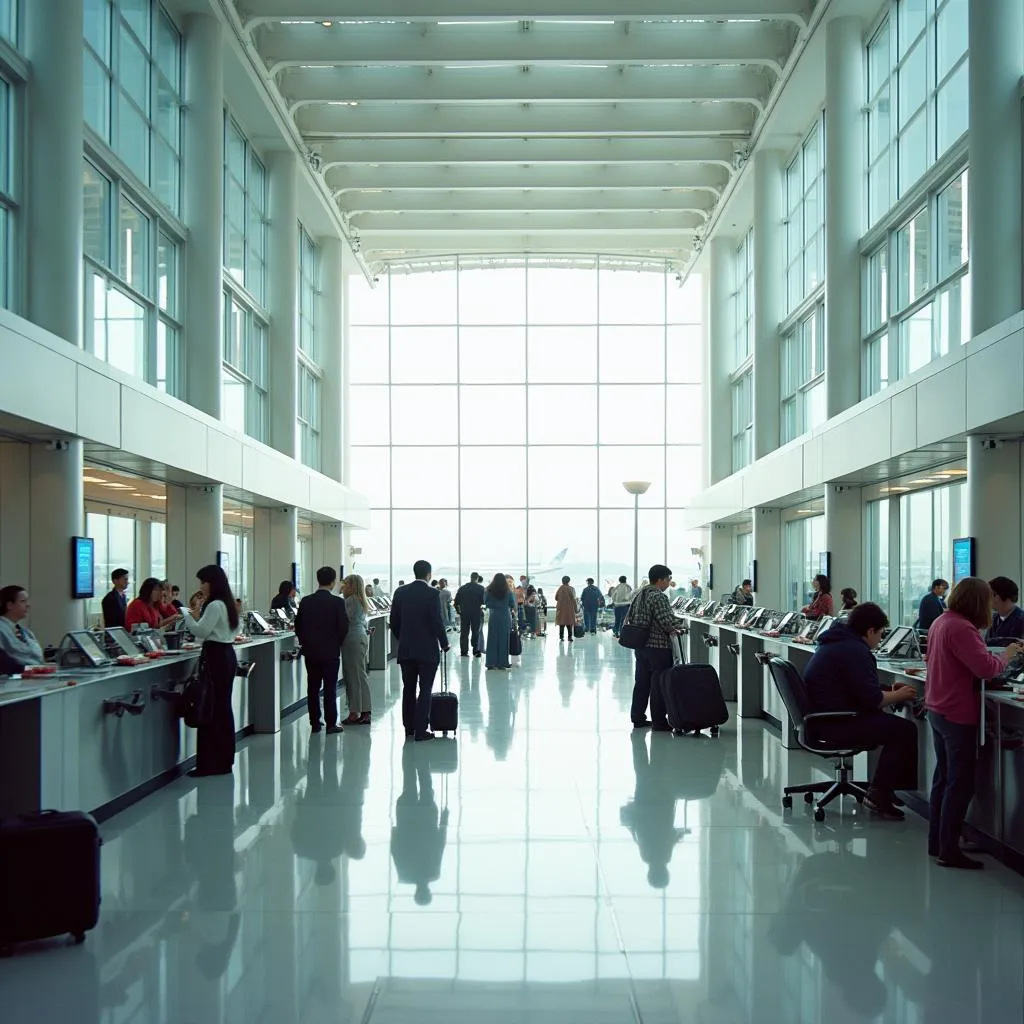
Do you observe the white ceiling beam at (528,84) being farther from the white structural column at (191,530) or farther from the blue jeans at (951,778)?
the blue jeans at (951,778)

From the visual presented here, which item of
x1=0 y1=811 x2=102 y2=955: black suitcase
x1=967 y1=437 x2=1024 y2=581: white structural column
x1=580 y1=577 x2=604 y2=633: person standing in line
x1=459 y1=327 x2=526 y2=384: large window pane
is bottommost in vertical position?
x1=580 y1=577 x2=604 y2=633: person standing in line

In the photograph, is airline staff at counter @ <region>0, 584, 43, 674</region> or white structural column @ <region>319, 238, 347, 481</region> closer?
airline staff at counter @ <region>0, 584, 43, 674</region>

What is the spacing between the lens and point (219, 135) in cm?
1689

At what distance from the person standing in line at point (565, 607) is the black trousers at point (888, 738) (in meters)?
17.6

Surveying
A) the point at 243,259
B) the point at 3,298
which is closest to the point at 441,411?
the point at 243,259

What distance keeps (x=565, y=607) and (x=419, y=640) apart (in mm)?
15374

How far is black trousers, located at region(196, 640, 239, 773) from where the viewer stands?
8.23m

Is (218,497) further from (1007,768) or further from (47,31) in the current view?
(1007,768)

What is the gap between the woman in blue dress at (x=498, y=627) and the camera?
17.6 meters

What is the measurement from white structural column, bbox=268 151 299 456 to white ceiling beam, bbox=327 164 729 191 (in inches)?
111

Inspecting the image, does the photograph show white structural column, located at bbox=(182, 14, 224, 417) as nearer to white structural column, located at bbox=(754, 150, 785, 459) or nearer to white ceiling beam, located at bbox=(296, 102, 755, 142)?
white ceiling beam, located at bbox=(296, 102, 755, 142)

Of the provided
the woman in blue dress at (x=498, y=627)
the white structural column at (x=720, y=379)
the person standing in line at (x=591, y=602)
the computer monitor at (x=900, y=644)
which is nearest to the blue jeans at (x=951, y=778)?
the computer monitor at (x=900, y=644)

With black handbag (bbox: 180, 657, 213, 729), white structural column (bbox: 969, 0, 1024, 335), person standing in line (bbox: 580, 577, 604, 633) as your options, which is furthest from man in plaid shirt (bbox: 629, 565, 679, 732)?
person standing in line (bbox: 580, 577, 604, 633)

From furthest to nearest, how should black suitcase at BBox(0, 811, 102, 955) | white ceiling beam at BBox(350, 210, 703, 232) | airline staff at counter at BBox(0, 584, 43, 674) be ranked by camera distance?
white ceiling beam at BBox(350, 210, 703, 232), airline staff at counter at BBox(0, 584, 43, 674), black suitcase at BBox(0, 811, 102, 955)
